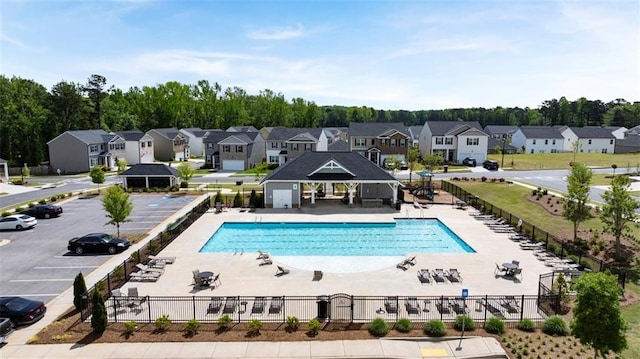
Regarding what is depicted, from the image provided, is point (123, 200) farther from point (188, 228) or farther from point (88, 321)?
point (88, 321)

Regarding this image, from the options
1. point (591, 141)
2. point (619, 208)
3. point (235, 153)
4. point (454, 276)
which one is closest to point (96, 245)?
point (454, 276)

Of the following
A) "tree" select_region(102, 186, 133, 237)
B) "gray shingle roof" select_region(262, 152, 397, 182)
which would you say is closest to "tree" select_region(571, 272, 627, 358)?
"tree" select_region(102, 186, 133, 237)

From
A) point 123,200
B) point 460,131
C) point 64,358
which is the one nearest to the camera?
point 64,358

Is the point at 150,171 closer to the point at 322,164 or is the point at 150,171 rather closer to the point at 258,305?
the point at 322,164

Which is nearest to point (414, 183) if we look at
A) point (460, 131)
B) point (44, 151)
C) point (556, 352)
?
point (460, 131)

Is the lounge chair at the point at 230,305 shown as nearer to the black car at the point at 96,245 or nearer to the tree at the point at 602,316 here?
the black car at the point at 96,245
